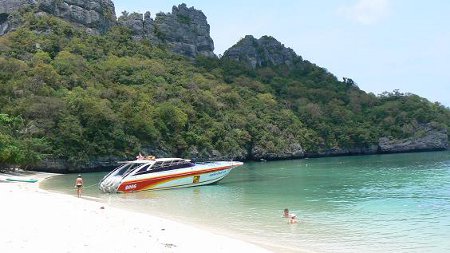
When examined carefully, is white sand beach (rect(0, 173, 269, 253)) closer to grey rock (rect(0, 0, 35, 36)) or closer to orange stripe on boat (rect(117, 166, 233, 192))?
orange stripe on boat (rect(117, 166, 233, 192))

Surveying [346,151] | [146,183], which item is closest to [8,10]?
[146,183]

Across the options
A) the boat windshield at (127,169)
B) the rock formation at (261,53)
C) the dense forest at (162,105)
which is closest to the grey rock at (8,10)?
the dense forest at (162,105)

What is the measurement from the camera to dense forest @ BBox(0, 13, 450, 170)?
151 feet

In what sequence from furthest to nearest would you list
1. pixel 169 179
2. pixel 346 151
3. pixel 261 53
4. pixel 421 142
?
pixel 261 53, pixel 421 142, pixel 346 151, pixel 169 179

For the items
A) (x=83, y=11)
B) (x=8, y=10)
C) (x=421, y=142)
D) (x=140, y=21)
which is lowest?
(x=421, y=142)

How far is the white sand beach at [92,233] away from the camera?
966 cm

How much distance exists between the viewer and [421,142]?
88.2m

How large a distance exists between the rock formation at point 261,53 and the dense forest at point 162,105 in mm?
4302

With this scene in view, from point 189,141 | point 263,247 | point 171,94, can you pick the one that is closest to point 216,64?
point 171,94

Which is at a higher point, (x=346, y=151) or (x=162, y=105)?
Answer: (x=162, y=105)

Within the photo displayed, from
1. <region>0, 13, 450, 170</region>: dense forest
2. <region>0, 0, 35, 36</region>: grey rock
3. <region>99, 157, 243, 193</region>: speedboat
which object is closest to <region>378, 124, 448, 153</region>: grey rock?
<region>0, 13, 450, 170</region>: dense forest

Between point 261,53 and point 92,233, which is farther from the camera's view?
point 261,53

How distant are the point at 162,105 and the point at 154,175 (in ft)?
110

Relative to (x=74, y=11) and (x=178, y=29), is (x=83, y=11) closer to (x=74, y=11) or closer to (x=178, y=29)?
(x=74, y=11)
